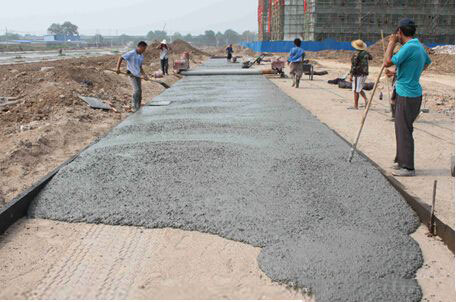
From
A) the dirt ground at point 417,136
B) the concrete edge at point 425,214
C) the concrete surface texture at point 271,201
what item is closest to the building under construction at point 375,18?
the dirt ground at point 417,136

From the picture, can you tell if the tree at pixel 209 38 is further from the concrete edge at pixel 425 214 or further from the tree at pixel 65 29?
the concrete edge at pixel 425 214

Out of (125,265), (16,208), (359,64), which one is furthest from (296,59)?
(125,265)

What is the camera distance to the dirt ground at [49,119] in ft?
18.5

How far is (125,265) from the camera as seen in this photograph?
3.13 metres

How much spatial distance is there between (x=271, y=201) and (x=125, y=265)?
1465 mm

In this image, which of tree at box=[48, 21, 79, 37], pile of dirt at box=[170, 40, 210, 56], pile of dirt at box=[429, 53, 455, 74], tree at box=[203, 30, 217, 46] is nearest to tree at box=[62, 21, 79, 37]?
tree at box=[48, 21, 79, 37]

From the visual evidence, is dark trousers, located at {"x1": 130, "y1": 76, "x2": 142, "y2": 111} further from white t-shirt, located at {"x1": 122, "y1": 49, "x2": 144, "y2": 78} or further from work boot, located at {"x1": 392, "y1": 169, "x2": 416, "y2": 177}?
work boot, located at {"x1": 392, "y1": 169, "x2": 416, "y2": 177}

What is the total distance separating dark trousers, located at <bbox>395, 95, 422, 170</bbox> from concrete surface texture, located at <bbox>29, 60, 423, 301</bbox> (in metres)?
0.45

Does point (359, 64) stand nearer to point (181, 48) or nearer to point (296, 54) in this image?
point (296, 54)

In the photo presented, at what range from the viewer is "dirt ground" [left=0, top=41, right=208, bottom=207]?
5.64 metres

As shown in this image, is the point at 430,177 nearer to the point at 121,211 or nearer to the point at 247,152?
the point at 247,152

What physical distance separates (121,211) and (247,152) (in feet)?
6.72

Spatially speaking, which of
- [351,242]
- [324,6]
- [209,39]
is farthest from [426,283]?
[209,39]

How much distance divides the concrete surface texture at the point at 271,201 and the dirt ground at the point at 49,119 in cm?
71
